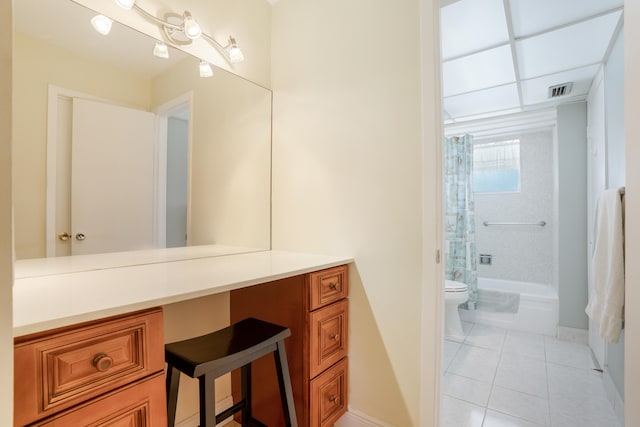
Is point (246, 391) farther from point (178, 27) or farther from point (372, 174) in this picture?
point (178, 27)

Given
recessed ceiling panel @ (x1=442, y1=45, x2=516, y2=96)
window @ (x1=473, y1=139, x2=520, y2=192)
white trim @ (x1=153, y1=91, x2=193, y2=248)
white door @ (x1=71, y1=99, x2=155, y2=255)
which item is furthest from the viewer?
window @ (x1=473, y1=139, x2=520, y2=192)

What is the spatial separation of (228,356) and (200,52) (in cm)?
144

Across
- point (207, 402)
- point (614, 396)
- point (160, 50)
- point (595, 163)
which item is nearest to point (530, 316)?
point (614, 396)

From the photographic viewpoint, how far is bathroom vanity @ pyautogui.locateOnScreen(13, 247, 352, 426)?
65cm

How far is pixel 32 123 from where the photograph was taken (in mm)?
1039

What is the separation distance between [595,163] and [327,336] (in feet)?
7.93

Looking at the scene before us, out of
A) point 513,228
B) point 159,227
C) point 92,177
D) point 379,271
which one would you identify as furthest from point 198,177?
point 513,228

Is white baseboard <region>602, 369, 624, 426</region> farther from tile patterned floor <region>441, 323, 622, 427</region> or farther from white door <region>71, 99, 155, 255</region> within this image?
white door <region>71, 99, 155, 255</region>

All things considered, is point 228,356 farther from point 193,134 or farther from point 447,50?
point 447,50

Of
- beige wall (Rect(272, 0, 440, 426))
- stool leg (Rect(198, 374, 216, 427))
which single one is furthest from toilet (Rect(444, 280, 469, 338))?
stool leg (Rect(198, 374, 216, 427))

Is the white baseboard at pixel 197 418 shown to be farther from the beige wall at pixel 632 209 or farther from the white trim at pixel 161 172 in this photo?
the beige wall at pixel 632 209

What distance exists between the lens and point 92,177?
3.94 ft

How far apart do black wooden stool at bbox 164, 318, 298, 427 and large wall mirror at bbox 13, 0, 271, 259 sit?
56 cm

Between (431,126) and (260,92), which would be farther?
(260,92)
